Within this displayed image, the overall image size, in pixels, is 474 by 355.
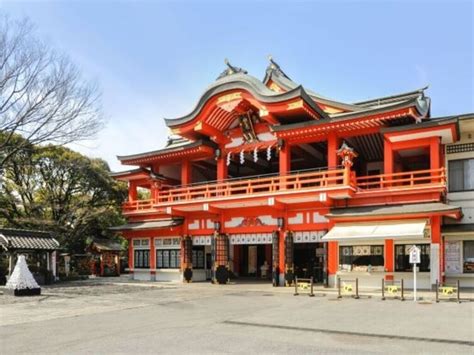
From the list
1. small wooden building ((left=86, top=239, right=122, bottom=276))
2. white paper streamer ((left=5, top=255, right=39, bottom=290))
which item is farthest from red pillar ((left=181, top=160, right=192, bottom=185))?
small wooden building ((left=86, top=239, right=122, bottom=276))

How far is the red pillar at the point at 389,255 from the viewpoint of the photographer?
20.0 metres

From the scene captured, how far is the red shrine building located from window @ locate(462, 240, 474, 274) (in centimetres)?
26

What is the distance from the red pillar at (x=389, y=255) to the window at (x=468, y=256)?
3219 millimetres

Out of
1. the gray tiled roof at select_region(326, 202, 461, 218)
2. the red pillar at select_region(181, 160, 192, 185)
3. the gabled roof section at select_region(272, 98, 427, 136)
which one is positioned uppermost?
the gabled roof section at select_region(272, 98, 427, 136)

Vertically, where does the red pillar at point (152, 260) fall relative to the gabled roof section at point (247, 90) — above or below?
below

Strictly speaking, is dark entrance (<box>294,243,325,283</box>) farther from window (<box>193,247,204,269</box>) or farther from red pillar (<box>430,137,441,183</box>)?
red pillar (<box>430,137,441,183</box>)

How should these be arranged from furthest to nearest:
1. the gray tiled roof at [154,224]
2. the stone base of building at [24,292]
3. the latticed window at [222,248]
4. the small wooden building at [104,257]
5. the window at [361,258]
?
1. the small wooden building at [104,257]
2. the gray tiled roof at [154,224]
3. the latticed window at [222,248]
4. the window at [361,258]
5. the stone base of building at [24,292]

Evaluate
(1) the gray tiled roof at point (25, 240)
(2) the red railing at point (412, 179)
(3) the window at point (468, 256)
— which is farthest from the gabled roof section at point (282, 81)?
(1) the gray tiled roof at point (25, 240)

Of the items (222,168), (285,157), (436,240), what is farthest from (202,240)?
(436,240)

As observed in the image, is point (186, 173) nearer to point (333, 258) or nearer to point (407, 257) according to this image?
point (333, 258)

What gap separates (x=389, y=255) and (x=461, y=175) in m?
5.05

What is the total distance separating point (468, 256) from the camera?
2017 centimetres

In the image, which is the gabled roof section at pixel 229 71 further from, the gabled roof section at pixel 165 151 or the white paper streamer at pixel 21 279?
the white paper streamer at pixel 21 279

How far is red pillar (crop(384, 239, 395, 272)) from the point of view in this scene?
65.6 feet
